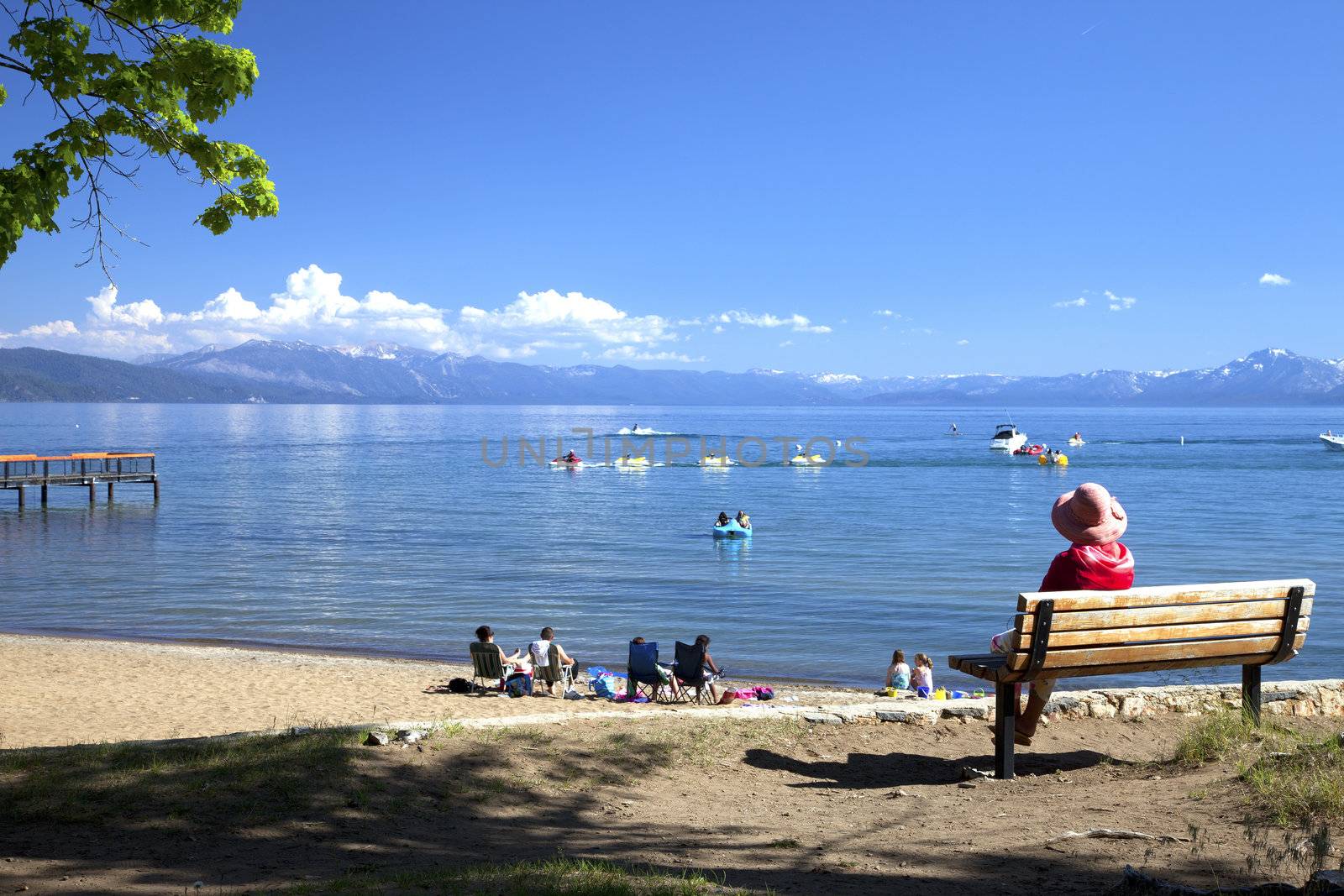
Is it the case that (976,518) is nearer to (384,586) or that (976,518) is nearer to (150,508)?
(384,586)

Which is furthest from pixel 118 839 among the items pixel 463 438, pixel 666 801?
pixel 463 438

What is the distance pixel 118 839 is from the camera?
5.32 meters

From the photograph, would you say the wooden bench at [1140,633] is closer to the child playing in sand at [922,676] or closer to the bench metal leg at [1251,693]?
the bench metal leg at [1251,693]

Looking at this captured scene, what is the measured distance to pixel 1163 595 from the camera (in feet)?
21.0

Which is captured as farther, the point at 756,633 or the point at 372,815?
the point at 756,633

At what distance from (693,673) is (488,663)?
9.33 ft

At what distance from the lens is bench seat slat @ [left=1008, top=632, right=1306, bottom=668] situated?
6285 mm

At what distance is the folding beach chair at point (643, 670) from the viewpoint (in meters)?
14.0

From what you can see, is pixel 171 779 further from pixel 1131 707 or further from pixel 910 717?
pixel 1131 707

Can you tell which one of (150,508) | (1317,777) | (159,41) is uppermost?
(159,41)

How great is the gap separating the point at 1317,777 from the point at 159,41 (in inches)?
337

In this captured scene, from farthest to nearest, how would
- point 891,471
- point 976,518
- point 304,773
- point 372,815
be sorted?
point 891,471 < point 976,518 < point 304,773 < point 372,815

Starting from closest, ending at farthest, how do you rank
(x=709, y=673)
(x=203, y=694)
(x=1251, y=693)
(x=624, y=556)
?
(x=1251, y=693) < (x=709, y=673) < (x=203, y=694) < (x=624, y=556)

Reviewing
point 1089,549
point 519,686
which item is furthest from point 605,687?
point 1089,549
